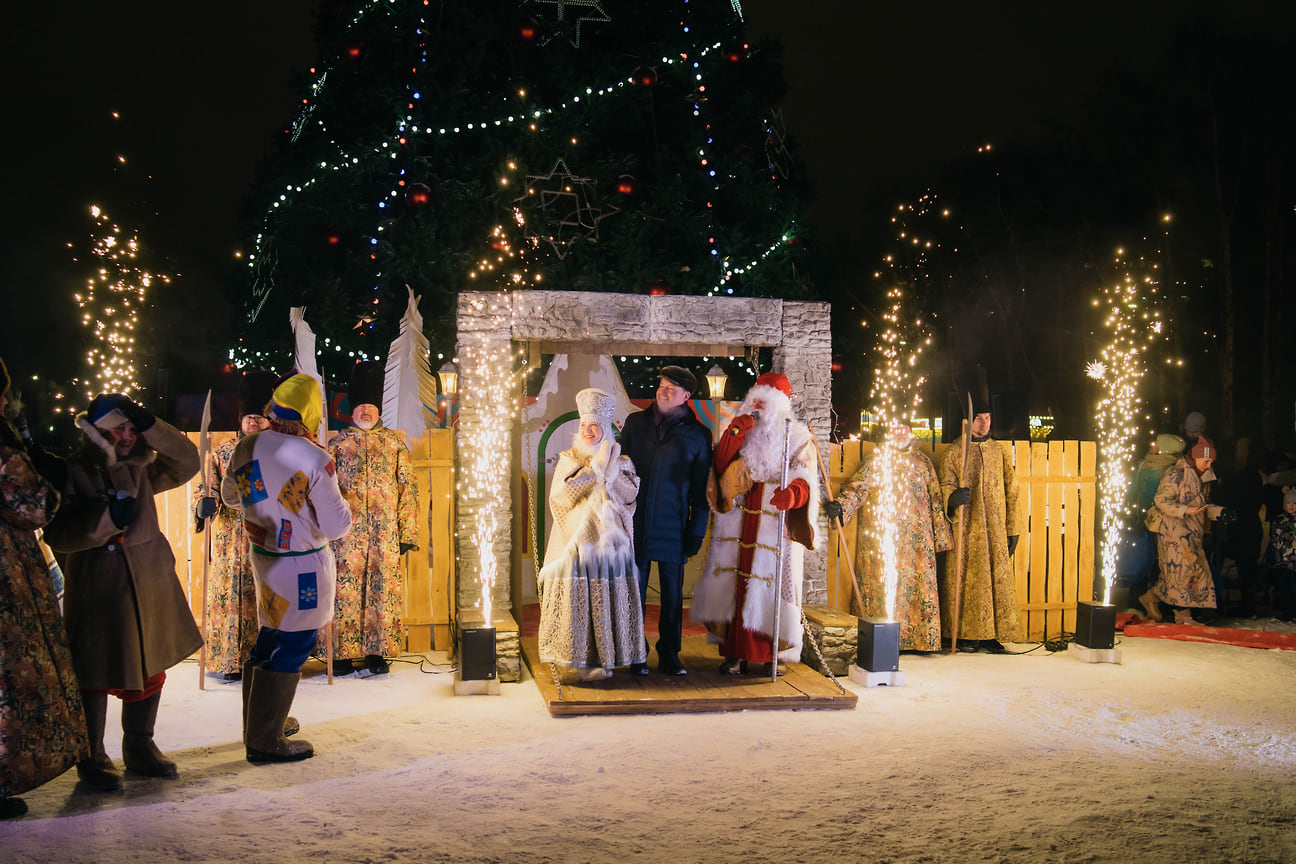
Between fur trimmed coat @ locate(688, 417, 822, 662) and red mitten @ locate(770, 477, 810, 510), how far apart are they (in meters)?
0.05

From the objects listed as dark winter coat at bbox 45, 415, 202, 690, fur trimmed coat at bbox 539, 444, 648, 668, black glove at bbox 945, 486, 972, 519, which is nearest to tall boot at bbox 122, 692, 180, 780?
dark winter coat at bbox 45, 415, 202, 690

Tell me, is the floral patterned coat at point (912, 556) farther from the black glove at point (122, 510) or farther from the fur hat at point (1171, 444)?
the black glove at point (122, 510)

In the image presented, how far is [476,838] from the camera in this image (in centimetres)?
363

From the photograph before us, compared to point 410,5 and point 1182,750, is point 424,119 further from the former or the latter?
point 1182,750

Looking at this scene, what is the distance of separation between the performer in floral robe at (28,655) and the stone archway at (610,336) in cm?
299

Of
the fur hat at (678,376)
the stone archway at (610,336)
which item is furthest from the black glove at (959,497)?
the fur hat at (678,376)

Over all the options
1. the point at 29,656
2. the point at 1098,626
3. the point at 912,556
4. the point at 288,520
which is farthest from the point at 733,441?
the point at 29,656

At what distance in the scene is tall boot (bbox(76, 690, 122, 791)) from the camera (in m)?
4.13

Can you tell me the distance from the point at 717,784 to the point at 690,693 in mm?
1466

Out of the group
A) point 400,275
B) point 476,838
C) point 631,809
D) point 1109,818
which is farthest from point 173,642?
point 400,275

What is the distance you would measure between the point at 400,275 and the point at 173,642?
23.6 feet

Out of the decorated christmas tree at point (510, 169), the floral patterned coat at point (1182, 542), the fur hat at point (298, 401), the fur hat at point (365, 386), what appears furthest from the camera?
the decorated christmas tree at point (510, 169)

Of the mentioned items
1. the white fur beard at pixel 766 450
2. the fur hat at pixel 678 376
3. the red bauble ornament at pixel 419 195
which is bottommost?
the white fur beard at pixel 766 450

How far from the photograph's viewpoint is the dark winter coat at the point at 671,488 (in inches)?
247
